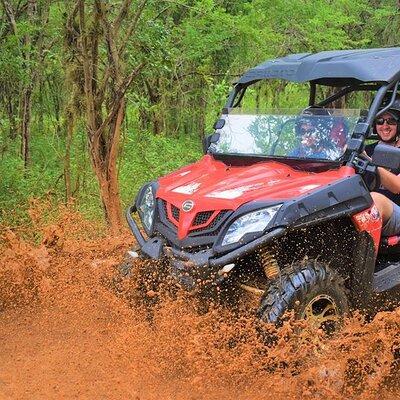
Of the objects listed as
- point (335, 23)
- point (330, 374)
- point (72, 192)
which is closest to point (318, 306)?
point (330, 374)

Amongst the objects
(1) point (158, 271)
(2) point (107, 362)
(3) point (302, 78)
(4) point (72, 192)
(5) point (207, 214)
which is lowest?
(4) point (72, 192)

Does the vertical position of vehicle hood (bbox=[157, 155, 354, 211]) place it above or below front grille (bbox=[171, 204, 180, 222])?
above

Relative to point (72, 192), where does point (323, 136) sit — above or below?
above

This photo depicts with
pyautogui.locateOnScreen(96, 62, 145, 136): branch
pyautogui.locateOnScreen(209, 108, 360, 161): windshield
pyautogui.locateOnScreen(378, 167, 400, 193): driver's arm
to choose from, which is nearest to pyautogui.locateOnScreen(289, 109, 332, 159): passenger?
pyautogui.locateOnScreen(209, 108, 360, 161): windshield

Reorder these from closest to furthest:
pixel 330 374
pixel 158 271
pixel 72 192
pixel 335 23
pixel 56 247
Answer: pixel 330 374 < pixel 158 271 < pixel 56 247 < pixel 72 192 < pixel 335 23

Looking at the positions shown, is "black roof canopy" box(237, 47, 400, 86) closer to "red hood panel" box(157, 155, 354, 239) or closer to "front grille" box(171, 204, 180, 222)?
"red hood panel" box(157, 155, 354, 239)

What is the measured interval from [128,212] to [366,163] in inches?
71.5

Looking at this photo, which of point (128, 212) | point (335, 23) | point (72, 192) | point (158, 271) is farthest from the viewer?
point (335, 23)

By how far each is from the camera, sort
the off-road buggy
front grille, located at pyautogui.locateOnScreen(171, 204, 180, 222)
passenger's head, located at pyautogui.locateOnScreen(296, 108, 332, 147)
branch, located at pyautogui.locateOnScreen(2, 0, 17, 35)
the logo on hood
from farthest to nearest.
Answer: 1. branch, located at pyautogui.locateOnScreen(2, 0, 17, 35)
2. passenger's head, located at pyautogui.locateOnScreen(296, 108, 332, 147)
3. front grille, located at pyautogui.locateOnScreen(171, 204, 180, 222)
4. the logo on hood
5. the off-road buggy

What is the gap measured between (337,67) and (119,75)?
3271mm

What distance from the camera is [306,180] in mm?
4004

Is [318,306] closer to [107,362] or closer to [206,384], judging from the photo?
[206,384]

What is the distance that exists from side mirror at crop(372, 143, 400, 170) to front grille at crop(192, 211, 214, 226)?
1112 millimetres

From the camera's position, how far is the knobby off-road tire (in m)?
3.62
